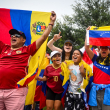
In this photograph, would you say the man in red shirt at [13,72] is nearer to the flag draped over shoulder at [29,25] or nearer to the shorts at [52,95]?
the flag draped over shoulder at [29,25]

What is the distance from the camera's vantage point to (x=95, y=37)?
3.50 m

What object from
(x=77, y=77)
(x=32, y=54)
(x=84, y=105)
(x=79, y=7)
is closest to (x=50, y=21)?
(x=32, y=54)

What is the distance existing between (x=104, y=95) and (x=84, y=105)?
24.7 inches

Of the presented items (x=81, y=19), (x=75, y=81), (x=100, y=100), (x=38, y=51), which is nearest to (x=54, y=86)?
(x=75, y=81)

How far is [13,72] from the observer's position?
2938mm

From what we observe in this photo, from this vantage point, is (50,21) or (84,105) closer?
(50,21)

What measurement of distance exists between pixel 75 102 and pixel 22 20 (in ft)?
7.53

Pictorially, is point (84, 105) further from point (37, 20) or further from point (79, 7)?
point (79, 7)

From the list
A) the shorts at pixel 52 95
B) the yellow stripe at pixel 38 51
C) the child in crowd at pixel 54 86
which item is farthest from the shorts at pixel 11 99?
the shorts at pixel 52 95

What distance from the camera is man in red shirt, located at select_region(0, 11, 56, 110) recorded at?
2857 mm

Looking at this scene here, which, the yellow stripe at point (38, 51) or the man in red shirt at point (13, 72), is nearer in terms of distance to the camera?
the man in red shirt at point (13, 72)

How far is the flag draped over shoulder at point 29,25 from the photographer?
11.4 feet

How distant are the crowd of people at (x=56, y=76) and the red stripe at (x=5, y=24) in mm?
405

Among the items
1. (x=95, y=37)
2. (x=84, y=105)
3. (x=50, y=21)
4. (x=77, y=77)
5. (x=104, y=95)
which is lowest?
(x=84, y=105)
